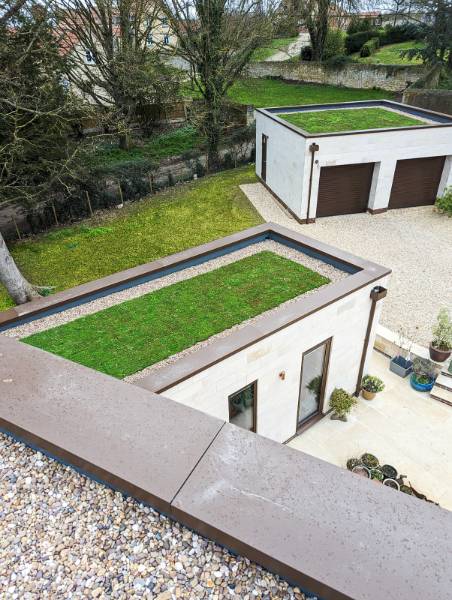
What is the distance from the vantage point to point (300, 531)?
10.4 feet

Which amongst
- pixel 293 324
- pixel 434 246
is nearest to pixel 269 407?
pixel 293 324

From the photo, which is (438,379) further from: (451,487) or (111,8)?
Answer: (111,8)

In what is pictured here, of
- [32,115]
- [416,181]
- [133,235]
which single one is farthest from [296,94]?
[32,115]

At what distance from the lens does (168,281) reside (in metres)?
9.85

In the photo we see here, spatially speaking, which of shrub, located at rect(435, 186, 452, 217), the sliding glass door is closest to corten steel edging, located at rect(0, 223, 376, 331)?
the sliding glass door

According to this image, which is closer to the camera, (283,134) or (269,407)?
(269,407)

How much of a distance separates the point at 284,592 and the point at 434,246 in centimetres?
1579

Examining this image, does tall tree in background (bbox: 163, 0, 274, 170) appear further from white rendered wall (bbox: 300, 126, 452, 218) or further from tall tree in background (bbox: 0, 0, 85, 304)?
white rendered wall (bbox: 300, 126, 452, 218)

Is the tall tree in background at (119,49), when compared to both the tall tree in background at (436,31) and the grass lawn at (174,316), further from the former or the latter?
the tall tree in background at (436,31)

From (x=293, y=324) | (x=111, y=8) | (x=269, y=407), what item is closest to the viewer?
(x=293, y=324)

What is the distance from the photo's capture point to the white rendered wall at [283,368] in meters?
7.21

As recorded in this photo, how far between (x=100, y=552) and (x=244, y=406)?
499 cm

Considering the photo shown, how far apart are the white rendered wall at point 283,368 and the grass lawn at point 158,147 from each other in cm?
2008

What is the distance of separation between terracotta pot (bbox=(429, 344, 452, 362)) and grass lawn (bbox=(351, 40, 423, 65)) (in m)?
36.8
